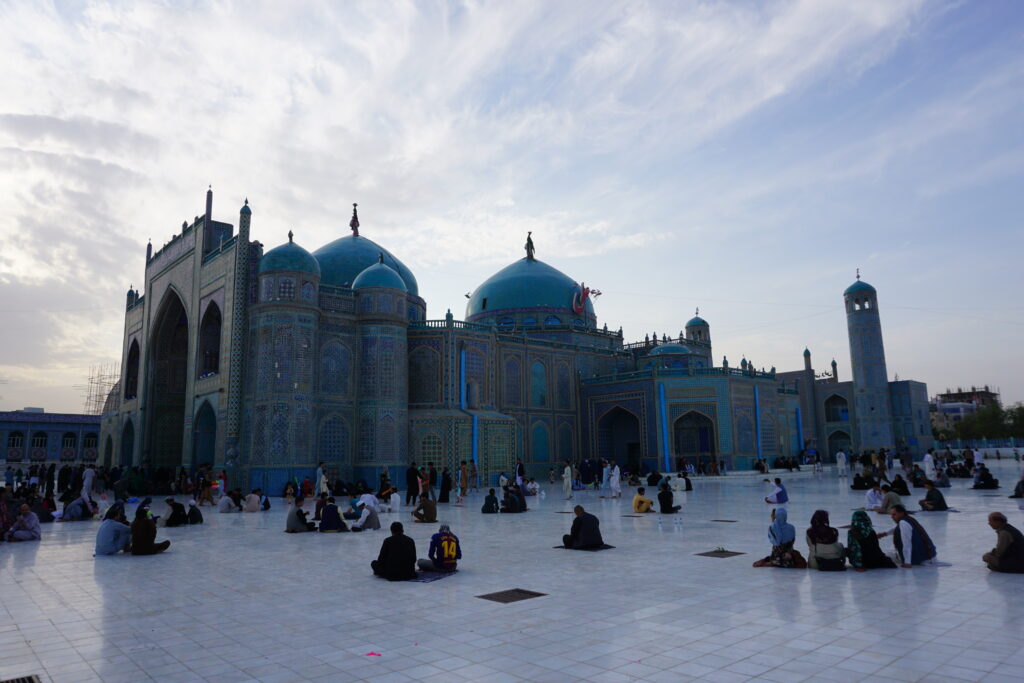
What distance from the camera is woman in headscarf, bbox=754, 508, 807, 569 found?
8.91m

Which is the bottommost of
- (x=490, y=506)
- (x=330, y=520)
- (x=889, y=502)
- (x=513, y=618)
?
(x=513, y=618)

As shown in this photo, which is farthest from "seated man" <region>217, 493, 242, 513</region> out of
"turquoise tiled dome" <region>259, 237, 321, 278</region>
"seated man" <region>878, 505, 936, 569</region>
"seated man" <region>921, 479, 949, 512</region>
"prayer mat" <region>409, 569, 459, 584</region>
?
"seated man" <region>921, 479, 949, 512</region>

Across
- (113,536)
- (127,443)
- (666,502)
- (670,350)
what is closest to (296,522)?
(113,536)

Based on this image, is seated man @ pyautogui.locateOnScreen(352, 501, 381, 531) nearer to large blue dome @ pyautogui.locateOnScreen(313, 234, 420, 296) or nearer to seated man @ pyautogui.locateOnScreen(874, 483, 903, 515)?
seated man @ pyautogui.locateOnScreen(874, 483, 903, 515)

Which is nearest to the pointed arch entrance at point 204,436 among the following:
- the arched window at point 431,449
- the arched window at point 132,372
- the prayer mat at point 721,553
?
the arched window at point 431,449

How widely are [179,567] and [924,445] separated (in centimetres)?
5912

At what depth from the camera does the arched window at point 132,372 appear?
1507 inches

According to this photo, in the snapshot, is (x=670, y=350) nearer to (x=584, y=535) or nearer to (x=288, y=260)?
(x=288, y=260)

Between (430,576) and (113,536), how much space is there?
5956 mm

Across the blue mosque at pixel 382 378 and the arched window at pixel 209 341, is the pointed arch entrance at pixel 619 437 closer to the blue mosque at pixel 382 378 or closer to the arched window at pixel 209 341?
the blue mosque at pixel 382 378

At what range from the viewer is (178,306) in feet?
116

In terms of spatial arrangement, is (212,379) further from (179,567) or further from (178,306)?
(179,567)

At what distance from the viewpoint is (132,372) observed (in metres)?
39.4

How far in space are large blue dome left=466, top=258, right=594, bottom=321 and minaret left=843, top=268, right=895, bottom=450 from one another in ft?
76.1
